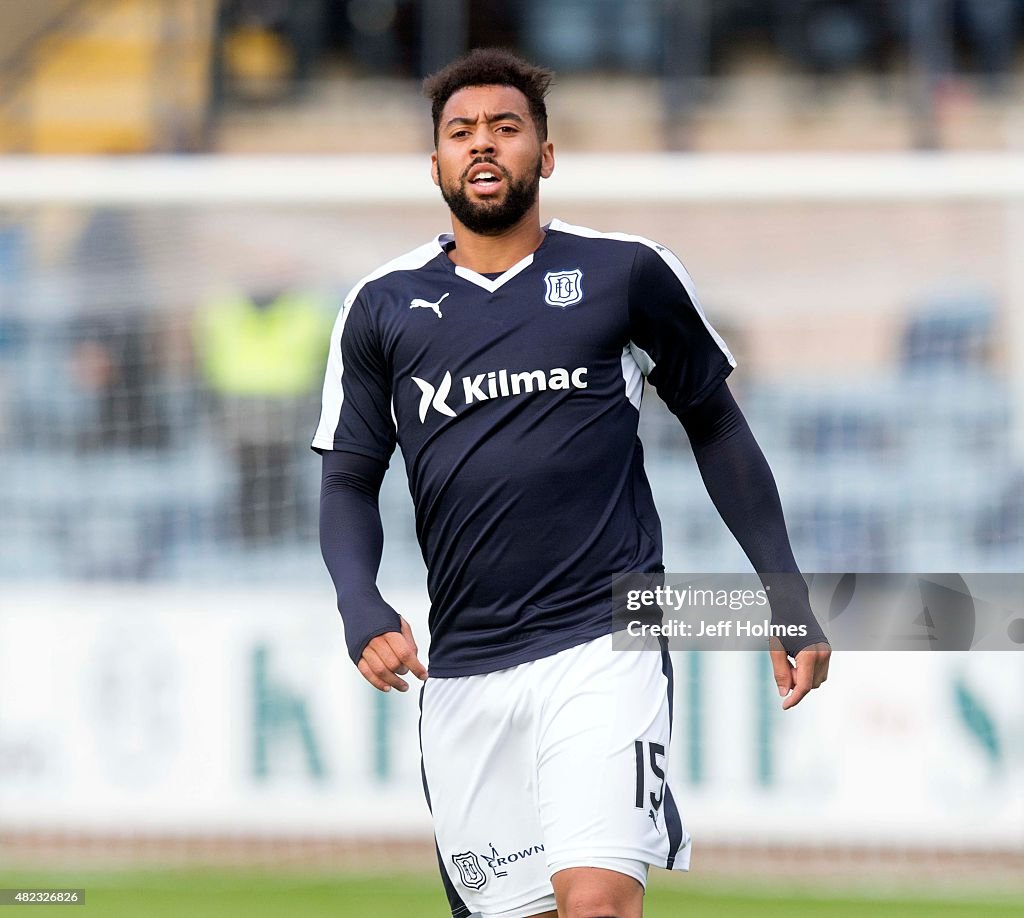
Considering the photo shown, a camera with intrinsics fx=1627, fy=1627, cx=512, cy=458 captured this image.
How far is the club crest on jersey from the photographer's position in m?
3.39

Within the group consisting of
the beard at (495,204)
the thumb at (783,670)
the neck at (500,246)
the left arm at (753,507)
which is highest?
the beard at (495,204)

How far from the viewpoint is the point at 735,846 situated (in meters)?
7.02

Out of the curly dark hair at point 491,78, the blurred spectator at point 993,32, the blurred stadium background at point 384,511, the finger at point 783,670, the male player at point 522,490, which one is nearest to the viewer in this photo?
the male player at point 522,490

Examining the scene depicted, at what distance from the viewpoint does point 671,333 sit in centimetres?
341

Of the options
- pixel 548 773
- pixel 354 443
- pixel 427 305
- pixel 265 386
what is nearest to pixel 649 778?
pixel 548 773

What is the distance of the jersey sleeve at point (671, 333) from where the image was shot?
3389 millimetres

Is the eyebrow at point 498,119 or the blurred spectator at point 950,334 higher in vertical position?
the eyebrow at point 498,119

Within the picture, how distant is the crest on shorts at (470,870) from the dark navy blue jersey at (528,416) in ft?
1.26

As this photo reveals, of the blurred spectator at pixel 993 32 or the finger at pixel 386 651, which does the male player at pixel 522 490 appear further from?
the blurred spectator at pixel 993 32

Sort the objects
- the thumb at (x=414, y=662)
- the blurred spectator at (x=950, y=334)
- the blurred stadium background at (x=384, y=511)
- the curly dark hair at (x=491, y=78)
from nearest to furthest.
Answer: the thumb at (x=414, y=662) < the curly dark hair at (x=491, y=78) < the blurred stadium background at (x=384, y=511) < the blurred spectator at (x=950, y=334)

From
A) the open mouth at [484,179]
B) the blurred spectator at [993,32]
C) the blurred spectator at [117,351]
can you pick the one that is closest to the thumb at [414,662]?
the open mouth at [484,179]

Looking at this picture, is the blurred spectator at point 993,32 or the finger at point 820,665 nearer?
the finger at point 820,665

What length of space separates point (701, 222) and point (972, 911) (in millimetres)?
3322

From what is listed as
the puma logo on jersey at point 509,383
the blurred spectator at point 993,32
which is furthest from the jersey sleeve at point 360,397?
the blurred spectator at point 993,32
